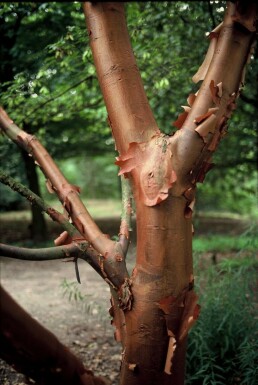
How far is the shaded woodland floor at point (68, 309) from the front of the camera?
314 cm

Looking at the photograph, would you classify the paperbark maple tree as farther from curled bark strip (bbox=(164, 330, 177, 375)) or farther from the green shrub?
the green shrub

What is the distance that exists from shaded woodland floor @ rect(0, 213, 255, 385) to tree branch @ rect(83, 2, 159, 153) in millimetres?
932

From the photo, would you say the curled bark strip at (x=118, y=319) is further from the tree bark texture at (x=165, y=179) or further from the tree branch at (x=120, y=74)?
the tree branch at (x=120, y=74)

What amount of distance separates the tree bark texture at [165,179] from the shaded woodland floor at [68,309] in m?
0.47

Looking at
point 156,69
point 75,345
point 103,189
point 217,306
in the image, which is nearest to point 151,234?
point 217,306

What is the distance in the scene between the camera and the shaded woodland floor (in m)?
3.14

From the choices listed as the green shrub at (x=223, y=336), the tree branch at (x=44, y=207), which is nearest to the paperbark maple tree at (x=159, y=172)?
the tree branch at (x=44, y=207)

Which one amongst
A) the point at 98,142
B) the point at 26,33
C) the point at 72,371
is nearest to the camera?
the point at 72,371

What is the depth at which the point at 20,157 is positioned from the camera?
8.66 m

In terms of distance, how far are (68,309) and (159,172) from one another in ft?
11.4

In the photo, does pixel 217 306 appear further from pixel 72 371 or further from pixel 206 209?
pixel 206 209

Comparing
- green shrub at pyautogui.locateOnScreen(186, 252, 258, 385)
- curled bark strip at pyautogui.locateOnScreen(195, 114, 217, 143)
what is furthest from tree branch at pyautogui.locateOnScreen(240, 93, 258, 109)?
curled bark strip at pyautogui.locateOnScreen(195, 114, 217, 143)

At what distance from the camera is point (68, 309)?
4.30 metres

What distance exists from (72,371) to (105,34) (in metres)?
1.08
